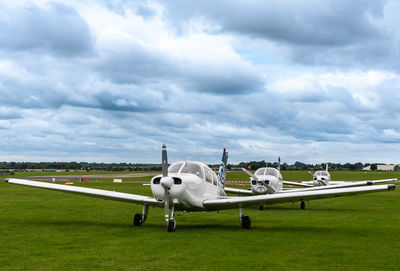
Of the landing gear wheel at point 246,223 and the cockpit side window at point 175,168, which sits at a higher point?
the cockpit side window at point 175,168

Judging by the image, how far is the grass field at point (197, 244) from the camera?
8.84 m

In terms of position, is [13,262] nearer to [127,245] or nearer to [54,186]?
[127,245]

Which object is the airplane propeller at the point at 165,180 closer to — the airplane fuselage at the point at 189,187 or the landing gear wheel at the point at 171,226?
the airplane fuselage at the point at 189,187

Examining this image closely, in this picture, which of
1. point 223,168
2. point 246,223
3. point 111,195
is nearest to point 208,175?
point 246,223

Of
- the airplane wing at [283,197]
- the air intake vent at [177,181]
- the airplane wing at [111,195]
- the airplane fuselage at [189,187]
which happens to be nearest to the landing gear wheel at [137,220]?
the airplane wing at [111,195]

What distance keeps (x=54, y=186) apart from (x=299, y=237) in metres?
9.27

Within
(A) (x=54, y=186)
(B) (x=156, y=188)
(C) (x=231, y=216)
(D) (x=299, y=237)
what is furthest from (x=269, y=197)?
(A) (x=54, y=186)

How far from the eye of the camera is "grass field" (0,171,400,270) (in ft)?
29.0

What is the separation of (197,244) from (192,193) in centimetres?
311

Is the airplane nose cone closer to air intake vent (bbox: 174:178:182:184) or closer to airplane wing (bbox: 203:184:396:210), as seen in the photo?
air intake vent (bbox: 174:178:182:184)

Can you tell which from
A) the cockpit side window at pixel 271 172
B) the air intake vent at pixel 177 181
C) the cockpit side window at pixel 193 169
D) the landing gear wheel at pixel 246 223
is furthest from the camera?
the cockpit side window at pixel 271 172

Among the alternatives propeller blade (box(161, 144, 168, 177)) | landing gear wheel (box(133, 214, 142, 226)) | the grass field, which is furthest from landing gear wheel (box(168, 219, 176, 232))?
landing gear wheel (box(133, 214, 142, 226))

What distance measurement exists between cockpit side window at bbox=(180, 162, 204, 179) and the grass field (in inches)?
73.3

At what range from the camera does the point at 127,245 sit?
11023mm
